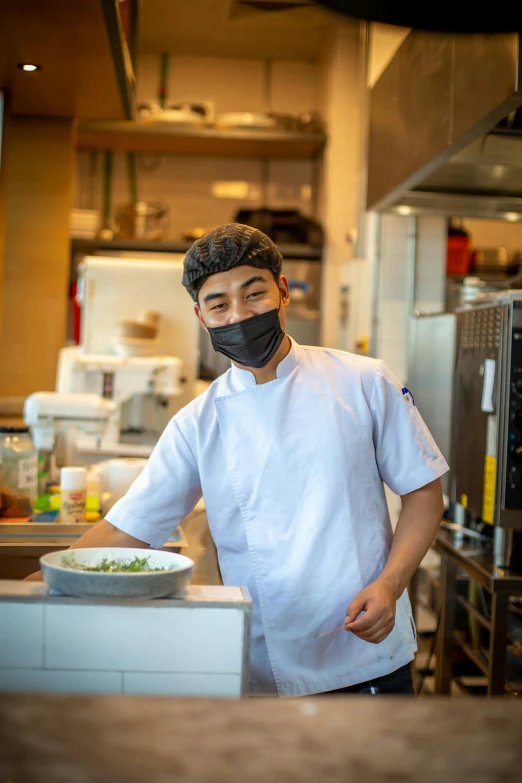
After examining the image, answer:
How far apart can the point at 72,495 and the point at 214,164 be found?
4.86 meters

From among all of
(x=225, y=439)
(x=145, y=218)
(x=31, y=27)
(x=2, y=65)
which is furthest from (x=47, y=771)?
(x=145, y=218)

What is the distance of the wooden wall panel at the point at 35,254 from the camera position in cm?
460

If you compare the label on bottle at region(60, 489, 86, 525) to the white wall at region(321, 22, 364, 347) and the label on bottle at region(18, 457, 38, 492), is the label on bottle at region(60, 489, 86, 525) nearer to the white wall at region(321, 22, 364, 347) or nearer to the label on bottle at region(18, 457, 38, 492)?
the label on bottle at region(18, 457, 38, 492)

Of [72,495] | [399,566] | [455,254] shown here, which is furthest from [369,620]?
[455,254]

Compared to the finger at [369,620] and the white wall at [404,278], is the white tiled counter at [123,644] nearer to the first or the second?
the finger at [369,620]

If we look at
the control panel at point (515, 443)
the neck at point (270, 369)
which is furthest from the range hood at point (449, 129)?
the neck at point (270, 369)

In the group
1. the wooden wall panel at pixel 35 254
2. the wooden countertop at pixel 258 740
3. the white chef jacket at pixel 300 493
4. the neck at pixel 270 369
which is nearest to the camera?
the wooden countertop at pixel 258 740

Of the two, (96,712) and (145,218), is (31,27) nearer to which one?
(96,712)

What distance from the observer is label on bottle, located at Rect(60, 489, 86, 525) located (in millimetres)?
2162

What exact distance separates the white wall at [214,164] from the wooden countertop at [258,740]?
6.02 metres

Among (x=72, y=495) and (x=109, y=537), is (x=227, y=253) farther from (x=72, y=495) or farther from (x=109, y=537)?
(x=72, y=495)

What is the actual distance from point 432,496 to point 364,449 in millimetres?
163

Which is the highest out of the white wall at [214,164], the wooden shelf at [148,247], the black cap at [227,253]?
the white wall at [214,164]

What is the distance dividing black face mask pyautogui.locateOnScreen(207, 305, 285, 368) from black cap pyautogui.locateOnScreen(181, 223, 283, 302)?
10cm
